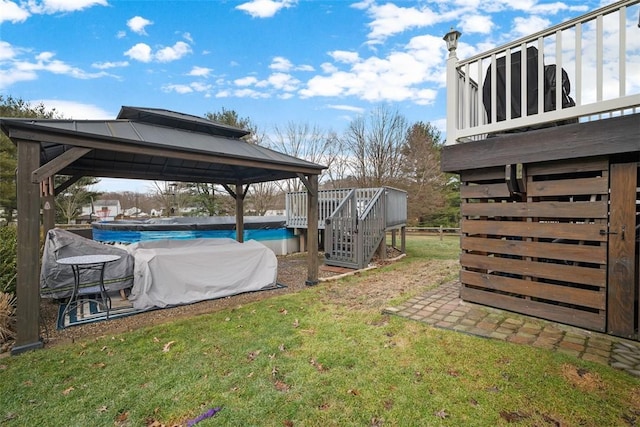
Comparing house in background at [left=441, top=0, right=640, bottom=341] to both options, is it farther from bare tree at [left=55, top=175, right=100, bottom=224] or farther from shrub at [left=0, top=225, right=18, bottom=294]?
bare tree at [left=55, top=175, right=100, bottom=224]

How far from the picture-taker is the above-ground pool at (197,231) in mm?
8836

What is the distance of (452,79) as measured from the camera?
389cm

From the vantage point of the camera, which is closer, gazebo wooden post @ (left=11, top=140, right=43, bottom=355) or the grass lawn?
the grass lawn

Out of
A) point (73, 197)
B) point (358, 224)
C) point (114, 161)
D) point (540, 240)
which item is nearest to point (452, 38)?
point (540, 240)

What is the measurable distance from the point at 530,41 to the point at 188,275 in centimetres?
558

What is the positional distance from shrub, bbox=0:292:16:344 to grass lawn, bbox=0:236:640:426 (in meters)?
0.73

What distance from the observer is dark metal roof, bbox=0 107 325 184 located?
3.33 meters

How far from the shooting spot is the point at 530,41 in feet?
10.9

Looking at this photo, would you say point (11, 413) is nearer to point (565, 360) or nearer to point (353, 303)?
point (353, 303)

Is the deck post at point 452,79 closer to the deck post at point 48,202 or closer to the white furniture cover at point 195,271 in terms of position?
the white furniture cover at point 195,271

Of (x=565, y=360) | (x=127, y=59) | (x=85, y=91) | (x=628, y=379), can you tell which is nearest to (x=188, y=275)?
(x=565, y=360)

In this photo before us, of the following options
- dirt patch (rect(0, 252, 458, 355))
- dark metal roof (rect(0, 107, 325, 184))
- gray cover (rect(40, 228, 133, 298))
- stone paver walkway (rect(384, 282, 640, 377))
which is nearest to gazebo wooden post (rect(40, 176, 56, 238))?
dark metal roof (rect(0, 107, 325, 184))

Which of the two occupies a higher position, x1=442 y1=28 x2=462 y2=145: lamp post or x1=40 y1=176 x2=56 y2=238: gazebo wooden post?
x1=442 y1=28 x2=462 y2=145: lamp post

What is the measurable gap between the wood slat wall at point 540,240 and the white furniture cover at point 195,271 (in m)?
3.50
